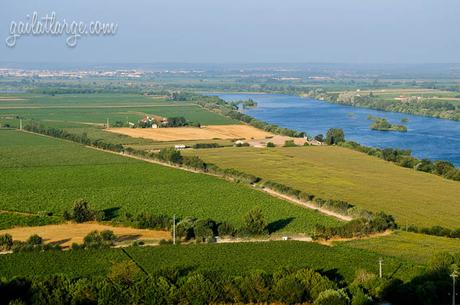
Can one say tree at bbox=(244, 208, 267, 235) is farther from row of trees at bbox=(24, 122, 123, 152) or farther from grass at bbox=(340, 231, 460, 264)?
row of trees at bbox=(24, 122, 123, 152)

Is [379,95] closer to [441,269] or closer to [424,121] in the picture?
[424,121]

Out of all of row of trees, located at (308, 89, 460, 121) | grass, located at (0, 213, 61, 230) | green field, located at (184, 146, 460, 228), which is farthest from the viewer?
row of trees, located at (308, 89, 460, 121)

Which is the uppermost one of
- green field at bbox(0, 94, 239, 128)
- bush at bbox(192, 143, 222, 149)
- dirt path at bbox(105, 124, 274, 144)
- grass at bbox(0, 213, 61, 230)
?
grass at bbox(0, 213, 61, 230)

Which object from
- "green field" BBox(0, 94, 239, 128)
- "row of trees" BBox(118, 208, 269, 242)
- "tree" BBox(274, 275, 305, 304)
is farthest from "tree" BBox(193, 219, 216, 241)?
"green field" BBox(0, 94, 239, 128)

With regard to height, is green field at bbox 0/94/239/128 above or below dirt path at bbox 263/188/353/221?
below

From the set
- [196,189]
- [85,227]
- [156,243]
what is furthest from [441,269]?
[196,189]

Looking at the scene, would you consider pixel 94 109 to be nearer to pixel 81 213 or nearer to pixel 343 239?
pixel 81 213

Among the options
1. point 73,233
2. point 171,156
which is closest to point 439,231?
point 73,233
